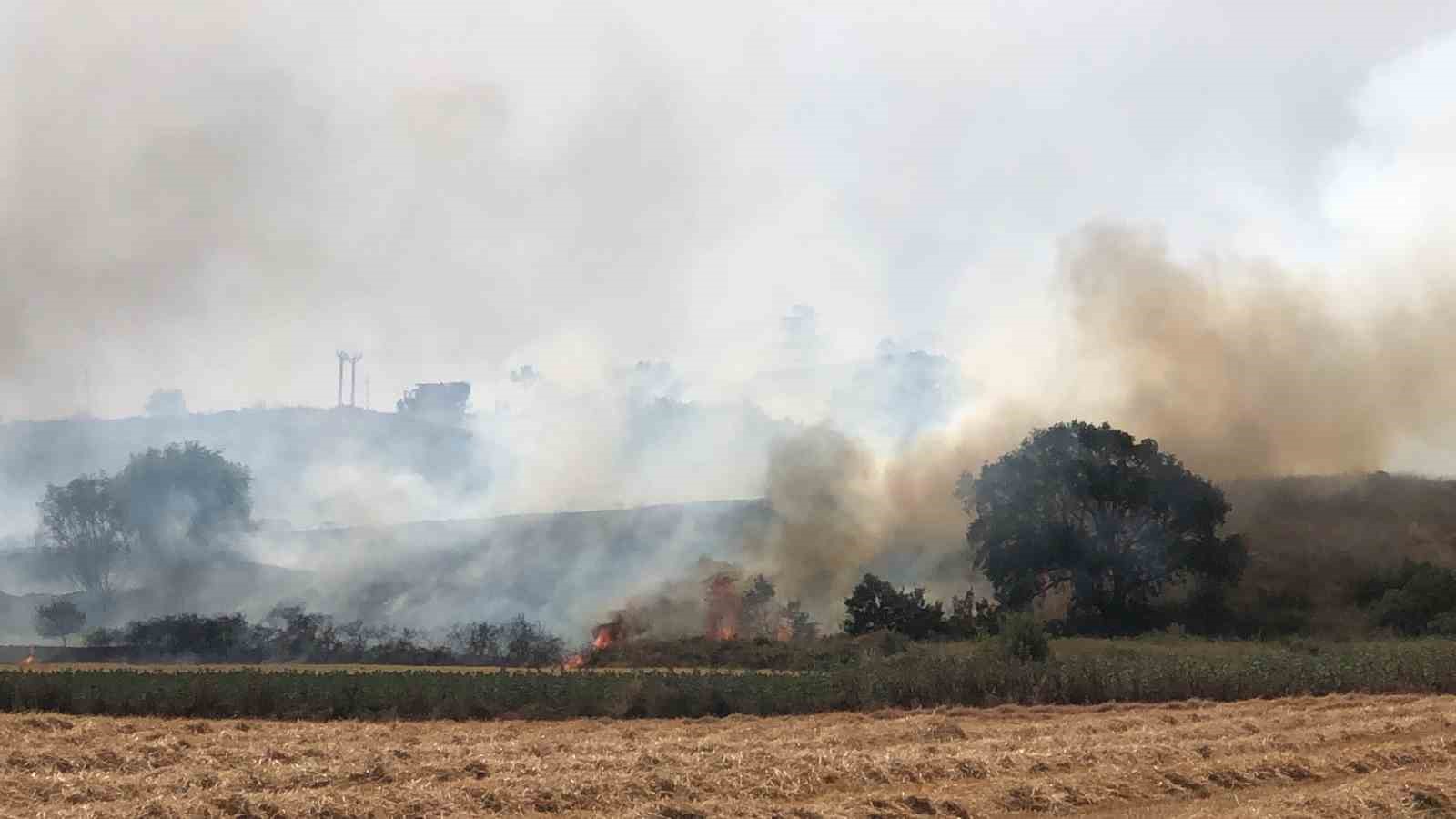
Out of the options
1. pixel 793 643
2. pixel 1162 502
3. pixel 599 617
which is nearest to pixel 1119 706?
pixel 793 643

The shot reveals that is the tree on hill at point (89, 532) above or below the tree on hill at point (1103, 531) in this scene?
above

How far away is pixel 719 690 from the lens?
3612 centimetres

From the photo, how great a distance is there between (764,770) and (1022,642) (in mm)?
23039

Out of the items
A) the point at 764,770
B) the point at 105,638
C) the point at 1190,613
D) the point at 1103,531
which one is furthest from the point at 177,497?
the point at 764,770

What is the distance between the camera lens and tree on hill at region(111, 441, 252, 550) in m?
85.9

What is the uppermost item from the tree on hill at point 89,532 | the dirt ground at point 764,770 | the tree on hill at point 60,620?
the tree on hill at point 89,532

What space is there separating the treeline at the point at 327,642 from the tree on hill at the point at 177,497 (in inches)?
786

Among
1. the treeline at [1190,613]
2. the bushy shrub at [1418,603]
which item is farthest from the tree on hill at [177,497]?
the bushy shrub at [1418,603]

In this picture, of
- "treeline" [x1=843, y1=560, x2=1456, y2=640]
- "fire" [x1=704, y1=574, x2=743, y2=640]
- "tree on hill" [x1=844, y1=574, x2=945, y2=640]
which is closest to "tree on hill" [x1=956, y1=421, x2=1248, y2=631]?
"treeline" [x1=843, y1=560, x2=1456, y2=640]

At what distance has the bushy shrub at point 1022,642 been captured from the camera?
→ 140ft

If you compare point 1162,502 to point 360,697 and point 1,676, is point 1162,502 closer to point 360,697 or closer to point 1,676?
point 360,697

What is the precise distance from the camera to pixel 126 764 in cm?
2347

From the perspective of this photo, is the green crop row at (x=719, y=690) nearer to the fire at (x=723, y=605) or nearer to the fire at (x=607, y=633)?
the fire at (x=607, y=633)

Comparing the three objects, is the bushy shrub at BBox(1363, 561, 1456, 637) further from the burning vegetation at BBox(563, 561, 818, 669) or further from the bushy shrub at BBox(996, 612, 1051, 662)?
the burning vegetation at BBox(563, 561, 818, 669)
